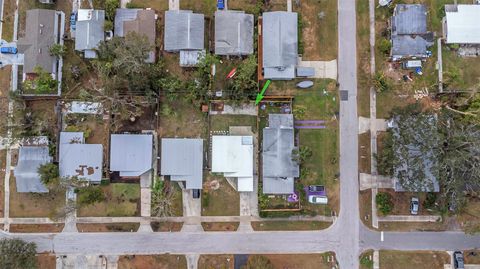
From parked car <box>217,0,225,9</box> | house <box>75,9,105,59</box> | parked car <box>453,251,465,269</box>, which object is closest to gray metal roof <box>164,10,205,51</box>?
parked car <box>217,0,225,9</box>

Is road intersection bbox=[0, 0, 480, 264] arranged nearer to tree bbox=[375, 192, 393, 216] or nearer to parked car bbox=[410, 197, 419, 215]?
tree bbox=[375, 192, 393, 216]

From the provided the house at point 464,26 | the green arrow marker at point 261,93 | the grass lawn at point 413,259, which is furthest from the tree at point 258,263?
the house at point 464,26

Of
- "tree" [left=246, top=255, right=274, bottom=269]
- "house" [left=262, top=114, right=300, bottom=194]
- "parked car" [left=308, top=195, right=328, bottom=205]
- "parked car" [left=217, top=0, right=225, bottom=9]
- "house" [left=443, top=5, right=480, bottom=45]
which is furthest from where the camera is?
"parked car" [left=217, top=0, right=225, bottom=9]

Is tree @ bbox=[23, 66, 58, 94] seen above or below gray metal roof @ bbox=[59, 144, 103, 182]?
above

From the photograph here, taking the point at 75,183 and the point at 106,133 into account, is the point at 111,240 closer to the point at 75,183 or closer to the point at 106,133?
the point at 75,183

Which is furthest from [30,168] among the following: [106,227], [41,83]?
[106,227]

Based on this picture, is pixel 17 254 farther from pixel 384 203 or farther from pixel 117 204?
pixel 384 203

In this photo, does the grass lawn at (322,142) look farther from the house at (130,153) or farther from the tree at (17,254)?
the tree at (17,254)
